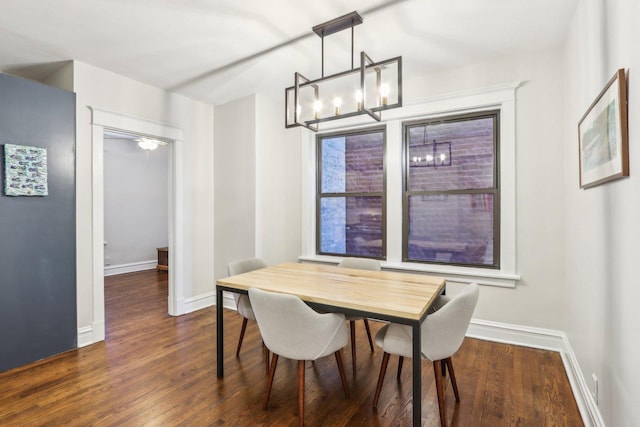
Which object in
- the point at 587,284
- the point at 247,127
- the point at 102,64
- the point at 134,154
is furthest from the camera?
the point at 134,154

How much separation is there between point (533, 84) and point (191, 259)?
409cm

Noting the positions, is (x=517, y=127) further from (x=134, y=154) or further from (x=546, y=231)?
(x=134, y=154)

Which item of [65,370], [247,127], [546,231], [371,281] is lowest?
[65,370]

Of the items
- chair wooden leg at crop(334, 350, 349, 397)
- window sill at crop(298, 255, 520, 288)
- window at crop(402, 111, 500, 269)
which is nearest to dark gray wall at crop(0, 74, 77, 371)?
chair wooden leg at crop(334, 350, 349, 397)

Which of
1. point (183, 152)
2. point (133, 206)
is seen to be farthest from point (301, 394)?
point (133, 206)

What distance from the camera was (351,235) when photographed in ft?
13.3

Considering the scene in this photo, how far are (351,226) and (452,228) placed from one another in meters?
1.20

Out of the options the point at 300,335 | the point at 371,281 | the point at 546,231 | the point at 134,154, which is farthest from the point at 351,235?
the point at 134,154

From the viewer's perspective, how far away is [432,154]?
345 centimetres

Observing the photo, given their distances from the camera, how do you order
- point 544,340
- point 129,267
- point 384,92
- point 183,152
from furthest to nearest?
1. point 129,267
2. point 183,152
3. point 544,340
4. point 384,92

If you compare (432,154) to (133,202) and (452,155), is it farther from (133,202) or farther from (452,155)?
(133,202)

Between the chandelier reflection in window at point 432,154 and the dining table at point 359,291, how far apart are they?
1482 millimetres

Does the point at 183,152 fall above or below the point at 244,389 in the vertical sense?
above

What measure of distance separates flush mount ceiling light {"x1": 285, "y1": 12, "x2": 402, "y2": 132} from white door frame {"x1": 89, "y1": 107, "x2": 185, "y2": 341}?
1471mm
